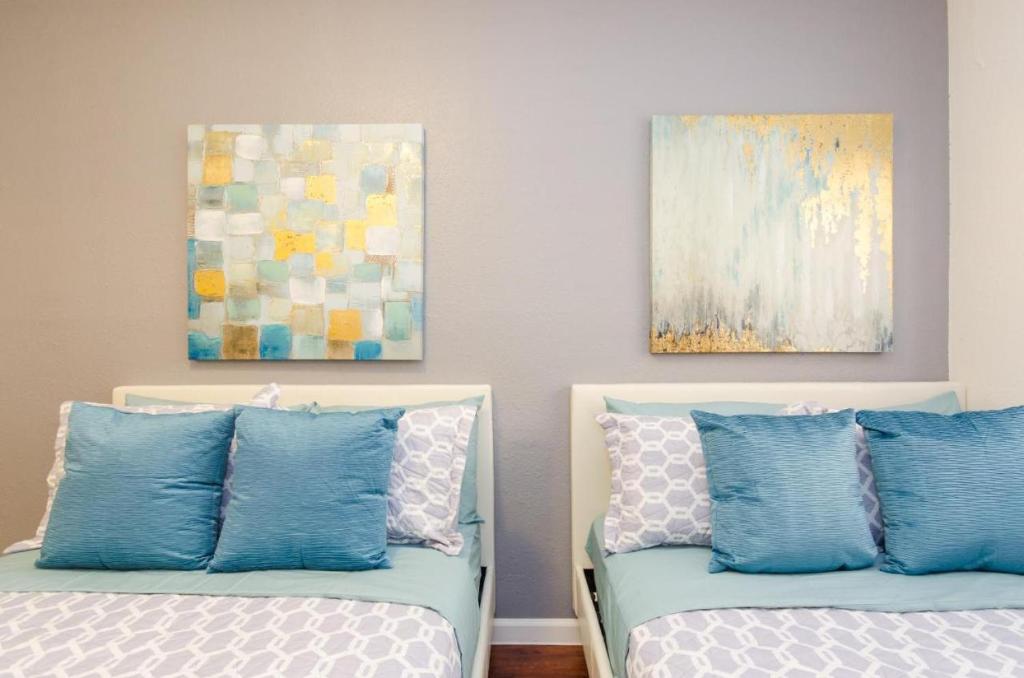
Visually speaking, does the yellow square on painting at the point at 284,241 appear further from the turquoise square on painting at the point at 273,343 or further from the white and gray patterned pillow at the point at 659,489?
the white and gray patterned pillow at the point at 659,489

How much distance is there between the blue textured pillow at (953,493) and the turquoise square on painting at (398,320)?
1.49 m

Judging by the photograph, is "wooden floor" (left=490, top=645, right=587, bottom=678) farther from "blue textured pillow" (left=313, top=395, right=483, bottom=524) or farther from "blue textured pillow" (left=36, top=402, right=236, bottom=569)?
"blue textured pillow" (left=36, top=402, right=236, bottom=569)

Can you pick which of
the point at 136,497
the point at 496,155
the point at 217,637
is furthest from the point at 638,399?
the point at 136,497

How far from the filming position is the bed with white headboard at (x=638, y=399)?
6.78 feet

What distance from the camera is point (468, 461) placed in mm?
1986

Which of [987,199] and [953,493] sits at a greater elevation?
[987,199]

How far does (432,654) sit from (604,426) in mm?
908

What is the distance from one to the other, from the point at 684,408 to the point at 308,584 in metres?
1.25

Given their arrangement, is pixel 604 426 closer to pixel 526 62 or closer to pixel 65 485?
pixel 526 62

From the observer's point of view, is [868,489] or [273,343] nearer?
[868,489]

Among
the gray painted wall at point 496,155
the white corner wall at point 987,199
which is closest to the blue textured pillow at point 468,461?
the gray painted wall at point 496,155

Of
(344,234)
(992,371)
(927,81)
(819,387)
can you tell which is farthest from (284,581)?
(927,81)

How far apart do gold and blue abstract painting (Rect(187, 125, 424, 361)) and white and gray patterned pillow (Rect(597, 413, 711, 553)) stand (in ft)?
2.80

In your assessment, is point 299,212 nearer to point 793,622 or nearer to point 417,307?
point 417,307
